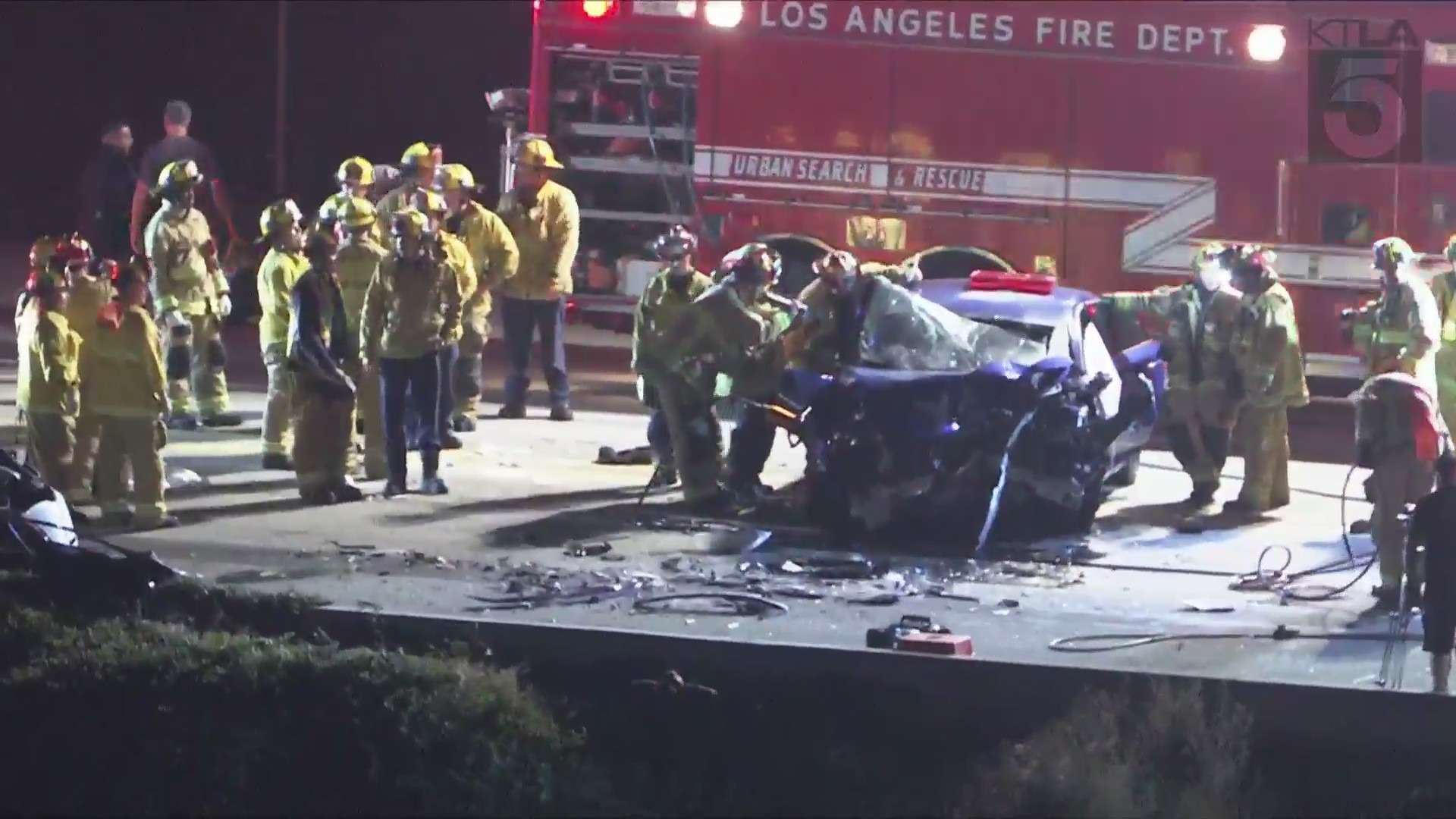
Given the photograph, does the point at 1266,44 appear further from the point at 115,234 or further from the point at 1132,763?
the point at 1132,763

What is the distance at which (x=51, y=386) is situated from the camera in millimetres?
10922

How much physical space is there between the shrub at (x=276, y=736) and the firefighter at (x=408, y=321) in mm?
3118

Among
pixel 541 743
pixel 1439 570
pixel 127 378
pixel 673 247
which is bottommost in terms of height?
pixel 541 743

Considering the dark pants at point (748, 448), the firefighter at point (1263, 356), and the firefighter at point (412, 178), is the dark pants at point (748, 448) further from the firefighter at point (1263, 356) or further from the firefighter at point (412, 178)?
the firefighter at point (412, 178)

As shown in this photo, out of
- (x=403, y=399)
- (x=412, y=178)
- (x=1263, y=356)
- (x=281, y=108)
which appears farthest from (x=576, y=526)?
(x=281, y=108)

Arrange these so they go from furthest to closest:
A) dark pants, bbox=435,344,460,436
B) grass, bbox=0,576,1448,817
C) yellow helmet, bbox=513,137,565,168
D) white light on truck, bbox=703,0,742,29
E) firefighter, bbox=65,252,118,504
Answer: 1. white light on truck, bbox=703,0,742,29
2. yellow helmet, bbox=513,137,565,168
3. dark pants, bbox=435,344,460,436
4. firefighter, bbox=65,252,118,504
5. grass, bbox=0,576,1448,817

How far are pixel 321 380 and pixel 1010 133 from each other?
6.48 m

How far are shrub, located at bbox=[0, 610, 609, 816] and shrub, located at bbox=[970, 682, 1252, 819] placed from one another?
1.50 m

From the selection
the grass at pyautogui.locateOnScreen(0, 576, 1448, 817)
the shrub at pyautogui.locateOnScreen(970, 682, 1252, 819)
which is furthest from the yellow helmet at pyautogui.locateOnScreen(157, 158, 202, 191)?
the shrub at pyautogui.locateOnScreen(970, 682, 1252, 819)

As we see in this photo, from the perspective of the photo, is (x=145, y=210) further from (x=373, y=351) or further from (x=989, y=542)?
(x=989, y=542)

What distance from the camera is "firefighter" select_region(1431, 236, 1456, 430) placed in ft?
40.3

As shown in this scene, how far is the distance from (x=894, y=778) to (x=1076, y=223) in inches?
334

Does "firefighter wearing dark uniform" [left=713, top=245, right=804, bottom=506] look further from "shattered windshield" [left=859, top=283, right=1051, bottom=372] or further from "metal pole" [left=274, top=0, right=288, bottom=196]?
"metal pole" [left=274, top=0, right=288, bottom=196]

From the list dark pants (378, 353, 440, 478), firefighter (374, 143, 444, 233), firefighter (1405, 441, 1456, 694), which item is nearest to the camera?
firefighter (1405, 441, 1456, 694)
